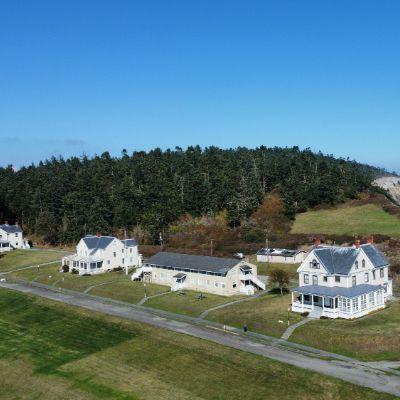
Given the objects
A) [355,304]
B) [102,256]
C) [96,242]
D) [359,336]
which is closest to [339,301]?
[355,304]

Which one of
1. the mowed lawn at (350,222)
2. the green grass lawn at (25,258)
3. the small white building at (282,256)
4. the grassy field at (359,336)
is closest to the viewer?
the grassy field at (359,336)

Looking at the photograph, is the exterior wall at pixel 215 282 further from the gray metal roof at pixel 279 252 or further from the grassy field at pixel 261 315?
the gray metal roof at pixel 279 252

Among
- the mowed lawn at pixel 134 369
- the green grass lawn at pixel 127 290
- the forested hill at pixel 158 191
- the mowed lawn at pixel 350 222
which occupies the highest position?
the forested hill at pixel 158 191

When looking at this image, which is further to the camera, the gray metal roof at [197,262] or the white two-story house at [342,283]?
the gray metal roof at [197,262]

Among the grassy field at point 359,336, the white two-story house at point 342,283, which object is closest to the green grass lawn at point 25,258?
the white two-story house at point 342,283

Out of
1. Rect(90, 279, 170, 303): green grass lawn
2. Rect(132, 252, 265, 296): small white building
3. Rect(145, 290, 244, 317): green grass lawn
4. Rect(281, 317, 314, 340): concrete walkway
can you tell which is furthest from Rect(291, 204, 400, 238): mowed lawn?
Rect(281, 317, 314, 340): concrete walkway

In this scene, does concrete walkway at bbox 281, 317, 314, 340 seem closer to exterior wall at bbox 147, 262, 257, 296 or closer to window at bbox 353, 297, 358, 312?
window at bbox 353, 297, 358, 312

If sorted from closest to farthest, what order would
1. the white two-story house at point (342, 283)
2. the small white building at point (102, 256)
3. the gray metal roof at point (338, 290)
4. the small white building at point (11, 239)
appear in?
the white two-story house at point (342, 283) → the gray metal roof at point (338, 290) → the small white building at point (102, 256) → the small white building at point (11, 239)
